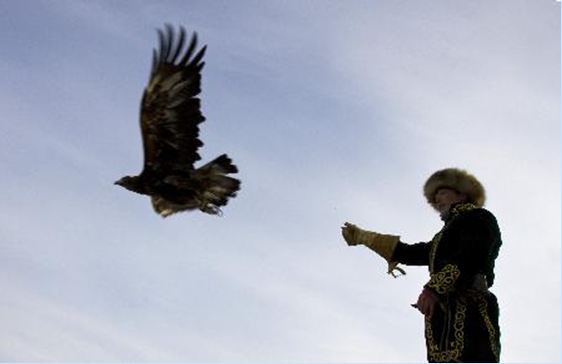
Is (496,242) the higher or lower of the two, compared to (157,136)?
lower

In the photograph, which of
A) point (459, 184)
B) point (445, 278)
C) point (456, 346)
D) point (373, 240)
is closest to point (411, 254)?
point (373, 240)

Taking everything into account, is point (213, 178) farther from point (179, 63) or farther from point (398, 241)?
point (398, 241)

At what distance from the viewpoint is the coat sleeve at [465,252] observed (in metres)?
4.86

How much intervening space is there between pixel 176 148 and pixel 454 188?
3.40 m

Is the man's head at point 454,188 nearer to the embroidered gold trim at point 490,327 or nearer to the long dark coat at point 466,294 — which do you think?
the long dark coat at point 466,294

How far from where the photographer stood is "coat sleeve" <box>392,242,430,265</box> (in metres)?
5.64

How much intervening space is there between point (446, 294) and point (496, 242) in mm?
534

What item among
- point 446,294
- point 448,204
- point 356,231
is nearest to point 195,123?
point 356,231

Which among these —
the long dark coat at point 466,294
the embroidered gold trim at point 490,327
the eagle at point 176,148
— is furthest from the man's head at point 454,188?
the eagle at point 176,148

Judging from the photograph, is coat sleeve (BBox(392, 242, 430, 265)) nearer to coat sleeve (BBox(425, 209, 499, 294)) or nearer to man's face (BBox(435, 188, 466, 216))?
man's face (BBox(435, 188, 466, 216))

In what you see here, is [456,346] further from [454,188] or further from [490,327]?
[454,188]

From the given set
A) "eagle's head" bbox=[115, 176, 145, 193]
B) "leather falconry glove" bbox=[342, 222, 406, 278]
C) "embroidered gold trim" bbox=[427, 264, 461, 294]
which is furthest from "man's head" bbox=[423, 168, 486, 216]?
"eagle's head" bbox=[115, 176, 145, 193]

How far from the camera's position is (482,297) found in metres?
4.83

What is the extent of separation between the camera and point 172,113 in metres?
7.76
